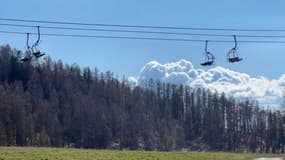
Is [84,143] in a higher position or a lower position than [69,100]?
lower

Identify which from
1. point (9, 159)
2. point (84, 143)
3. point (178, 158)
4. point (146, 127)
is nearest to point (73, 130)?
point (84, 143)

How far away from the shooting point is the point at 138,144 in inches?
7347

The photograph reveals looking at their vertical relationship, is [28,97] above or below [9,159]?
above

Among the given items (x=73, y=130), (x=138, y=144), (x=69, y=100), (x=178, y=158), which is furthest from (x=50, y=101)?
(x=178, y=158)

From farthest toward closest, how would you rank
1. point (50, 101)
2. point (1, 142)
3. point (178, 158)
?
point (50, 101) < point (1, 142) < point (178, 158)

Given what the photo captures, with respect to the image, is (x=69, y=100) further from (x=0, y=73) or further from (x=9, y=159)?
(x=9, y=159)

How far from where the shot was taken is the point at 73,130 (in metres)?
171

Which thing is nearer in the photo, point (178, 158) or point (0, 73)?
point (178, 158)

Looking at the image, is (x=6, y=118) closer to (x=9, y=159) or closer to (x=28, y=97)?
(x=28, y=97)

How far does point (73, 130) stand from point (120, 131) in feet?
65.2

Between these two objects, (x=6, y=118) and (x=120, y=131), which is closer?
(x=6, y=118)

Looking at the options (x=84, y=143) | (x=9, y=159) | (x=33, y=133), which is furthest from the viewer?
(x=84, y=143)

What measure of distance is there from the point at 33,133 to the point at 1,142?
13.8 metres

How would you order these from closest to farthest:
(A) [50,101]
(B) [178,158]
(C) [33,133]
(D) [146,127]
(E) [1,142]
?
(B) [178,158]
(E) [1,142]
(C) [33,133]
(A) [50,101]
(D) [146,127]
